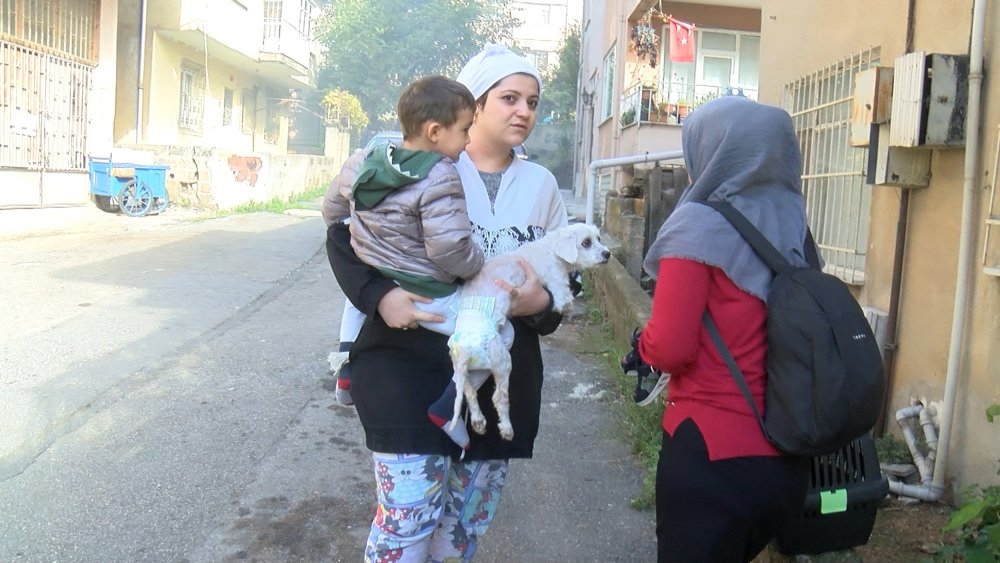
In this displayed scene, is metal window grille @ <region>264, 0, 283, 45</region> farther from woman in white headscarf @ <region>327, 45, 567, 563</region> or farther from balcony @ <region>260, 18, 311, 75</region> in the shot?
woman in white headscarf @ <region>327, 45, 567, 563</region>

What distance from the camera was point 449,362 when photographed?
2.21m

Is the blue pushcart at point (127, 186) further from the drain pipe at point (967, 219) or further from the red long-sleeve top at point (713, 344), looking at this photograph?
the red long-sleeve top at point (713, 344)

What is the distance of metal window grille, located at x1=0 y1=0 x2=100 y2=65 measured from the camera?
39.7 feet

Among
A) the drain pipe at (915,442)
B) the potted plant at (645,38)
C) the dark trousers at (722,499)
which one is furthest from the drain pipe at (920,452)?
the potted plant at (645,38)

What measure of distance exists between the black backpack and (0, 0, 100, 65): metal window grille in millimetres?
13164

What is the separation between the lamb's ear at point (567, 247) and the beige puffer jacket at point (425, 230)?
236mm

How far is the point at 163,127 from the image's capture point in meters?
17.1

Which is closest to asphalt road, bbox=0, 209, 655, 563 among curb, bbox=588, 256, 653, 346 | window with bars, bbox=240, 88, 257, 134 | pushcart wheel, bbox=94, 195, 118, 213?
curb, bbox=588, 256, 653, 346

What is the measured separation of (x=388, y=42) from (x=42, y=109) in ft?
80.5

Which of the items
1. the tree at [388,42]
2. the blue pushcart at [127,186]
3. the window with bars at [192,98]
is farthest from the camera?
the tree at [388,42]

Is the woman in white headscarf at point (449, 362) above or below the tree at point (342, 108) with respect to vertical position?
below

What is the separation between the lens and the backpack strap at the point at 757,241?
189 centimetres

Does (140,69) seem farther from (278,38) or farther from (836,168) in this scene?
(836,168)

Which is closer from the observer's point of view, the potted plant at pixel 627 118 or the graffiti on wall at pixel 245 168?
the potted plant at pixel 627 118
